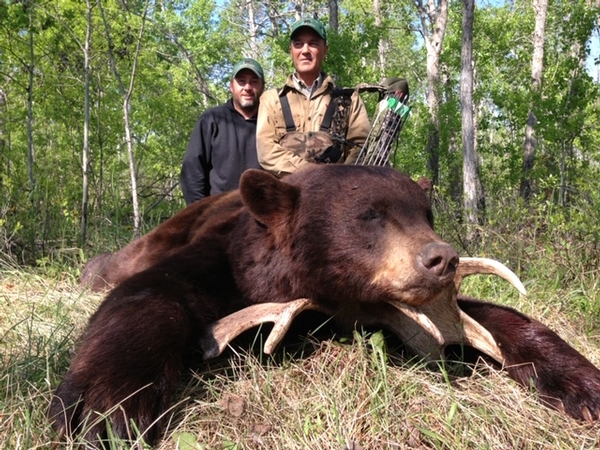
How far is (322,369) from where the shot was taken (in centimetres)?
257

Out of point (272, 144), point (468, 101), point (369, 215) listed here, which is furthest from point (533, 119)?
point (369, 215)

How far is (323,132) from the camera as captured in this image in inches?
175

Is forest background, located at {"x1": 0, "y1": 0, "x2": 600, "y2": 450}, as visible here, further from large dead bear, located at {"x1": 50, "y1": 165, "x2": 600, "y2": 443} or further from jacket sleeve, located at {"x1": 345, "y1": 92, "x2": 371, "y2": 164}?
jacket sleeve, located at {"x1": 345, "y1": 92, "x2": 371, "y2": 164}

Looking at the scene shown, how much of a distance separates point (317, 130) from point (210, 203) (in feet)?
3.49

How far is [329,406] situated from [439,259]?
0.72 meters

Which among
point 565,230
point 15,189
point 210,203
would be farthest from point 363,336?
point 15,189

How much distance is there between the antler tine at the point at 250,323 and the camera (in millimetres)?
2396

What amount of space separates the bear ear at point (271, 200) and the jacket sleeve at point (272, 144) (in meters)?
1.53

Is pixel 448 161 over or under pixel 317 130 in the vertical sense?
under

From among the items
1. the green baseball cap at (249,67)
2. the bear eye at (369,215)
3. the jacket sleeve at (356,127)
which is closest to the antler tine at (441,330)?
the bear eye at (369,215)

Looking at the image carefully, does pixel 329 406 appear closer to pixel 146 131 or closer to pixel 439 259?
pixel 439 259

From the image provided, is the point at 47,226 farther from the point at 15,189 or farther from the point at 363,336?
the point at 363,336

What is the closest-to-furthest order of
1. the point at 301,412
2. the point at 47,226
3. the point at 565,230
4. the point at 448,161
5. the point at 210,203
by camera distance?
the point at 301,412 → the point at 210,203 → the point at 565,230 → the point at 47,226 → the point at 448,161

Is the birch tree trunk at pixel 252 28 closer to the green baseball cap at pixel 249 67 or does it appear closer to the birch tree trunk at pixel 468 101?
the birch tree trunk at pixel 468 101
